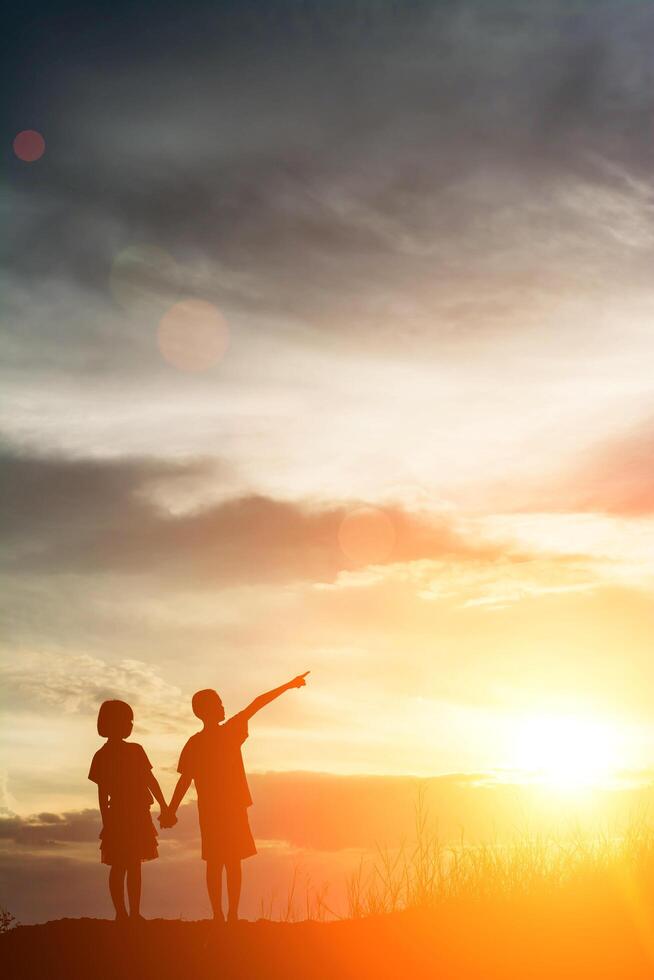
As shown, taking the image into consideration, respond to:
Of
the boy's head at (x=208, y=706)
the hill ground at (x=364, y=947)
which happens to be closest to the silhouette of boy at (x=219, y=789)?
the boy's head at (x=208, y=706)

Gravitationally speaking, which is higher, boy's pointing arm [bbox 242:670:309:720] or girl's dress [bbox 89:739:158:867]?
boy's pointing arm [bbox 242:670:309:720]

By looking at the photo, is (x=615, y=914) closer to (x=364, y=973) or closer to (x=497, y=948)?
(x=497, y=948)

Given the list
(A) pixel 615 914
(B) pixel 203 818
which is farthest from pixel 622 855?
(B) pixel 203 818

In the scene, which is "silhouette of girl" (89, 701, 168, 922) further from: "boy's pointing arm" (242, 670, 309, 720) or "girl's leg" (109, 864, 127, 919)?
"boy's pointing arm" (242, 670, 309, 720)

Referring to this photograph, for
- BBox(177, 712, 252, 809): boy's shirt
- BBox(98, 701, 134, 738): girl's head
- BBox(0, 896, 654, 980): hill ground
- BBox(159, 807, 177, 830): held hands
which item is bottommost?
BBox(0, 896, 654, 980): hill ground

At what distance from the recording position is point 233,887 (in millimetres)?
12109

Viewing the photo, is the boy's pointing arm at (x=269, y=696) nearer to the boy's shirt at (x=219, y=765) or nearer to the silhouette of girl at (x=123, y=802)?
the boy's shirt at (x=219, y=765)

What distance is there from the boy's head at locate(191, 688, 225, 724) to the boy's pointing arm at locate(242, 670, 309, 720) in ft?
0.98

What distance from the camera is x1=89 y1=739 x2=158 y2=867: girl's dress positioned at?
1220cm

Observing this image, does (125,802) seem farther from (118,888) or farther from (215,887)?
(215,887)

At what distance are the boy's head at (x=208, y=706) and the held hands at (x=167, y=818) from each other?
121 cm

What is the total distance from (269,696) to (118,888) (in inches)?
114

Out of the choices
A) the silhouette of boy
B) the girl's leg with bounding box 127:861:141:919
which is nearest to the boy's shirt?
the silhouette of boy

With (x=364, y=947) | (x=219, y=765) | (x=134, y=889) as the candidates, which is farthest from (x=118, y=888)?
(x=364, y=947)
